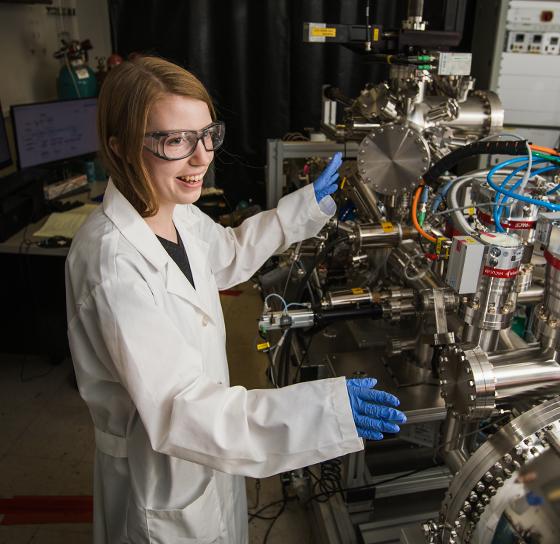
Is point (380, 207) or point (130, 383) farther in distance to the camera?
point (380, 207)

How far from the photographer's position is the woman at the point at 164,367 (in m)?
0.77

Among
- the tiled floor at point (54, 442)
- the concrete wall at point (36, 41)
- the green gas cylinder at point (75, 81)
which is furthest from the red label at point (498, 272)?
the green gas cylinder at point (75, 81)

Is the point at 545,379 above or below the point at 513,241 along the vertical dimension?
below

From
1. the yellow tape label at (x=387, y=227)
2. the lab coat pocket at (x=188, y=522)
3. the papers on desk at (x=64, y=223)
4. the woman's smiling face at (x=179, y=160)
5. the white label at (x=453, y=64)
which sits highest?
the white label at (x=453, y=64)

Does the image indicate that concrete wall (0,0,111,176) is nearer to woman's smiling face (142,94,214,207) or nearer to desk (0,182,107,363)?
desk (0,182,107,363)

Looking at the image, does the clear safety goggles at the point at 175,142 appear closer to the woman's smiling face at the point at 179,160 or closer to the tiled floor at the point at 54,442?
the woman's smiling face at the point at 179,160

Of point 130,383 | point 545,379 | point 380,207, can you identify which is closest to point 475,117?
point 380,207

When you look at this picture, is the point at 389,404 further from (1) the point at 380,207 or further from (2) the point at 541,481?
(1) the point at 380,207

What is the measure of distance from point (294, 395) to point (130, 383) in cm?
25

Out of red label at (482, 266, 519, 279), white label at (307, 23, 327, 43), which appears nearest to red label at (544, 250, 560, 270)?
red label at (482, 266, 519, 279)

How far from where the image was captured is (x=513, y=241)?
31.8 inches

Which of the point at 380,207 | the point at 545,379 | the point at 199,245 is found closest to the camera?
the point at 545,379

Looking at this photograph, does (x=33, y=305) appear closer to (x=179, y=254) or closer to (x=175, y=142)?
(x=179, y=254)

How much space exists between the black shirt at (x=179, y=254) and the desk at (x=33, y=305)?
1.33 m
